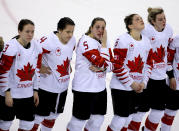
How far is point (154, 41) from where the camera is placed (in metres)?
3.74

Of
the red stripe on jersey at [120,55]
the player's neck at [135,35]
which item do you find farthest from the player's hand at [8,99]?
the player's neck at [135,35]

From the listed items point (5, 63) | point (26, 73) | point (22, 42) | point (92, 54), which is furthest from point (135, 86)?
point (5, 63)

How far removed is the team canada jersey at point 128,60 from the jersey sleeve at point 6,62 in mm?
1019

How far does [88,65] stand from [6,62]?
0.78m

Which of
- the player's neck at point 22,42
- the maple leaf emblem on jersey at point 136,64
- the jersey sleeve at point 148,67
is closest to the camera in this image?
the player's neck at point 22,42

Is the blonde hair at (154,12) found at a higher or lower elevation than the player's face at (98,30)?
higher

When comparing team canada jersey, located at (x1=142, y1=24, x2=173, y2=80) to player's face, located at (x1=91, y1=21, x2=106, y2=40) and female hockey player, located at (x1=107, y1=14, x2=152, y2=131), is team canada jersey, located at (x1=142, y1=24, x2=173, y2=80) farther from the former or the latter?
player's face, located at (x1=91, y1=21, x2=106, y2=40)

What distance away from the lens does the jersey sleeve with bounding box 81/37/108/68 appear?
3.22 m

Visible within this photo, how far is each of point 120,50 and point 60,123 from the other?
58.3 inches

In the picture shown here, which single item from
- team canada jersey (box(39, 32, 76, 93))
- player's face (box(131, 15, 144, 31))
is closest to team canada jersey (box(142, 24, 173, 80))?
player's face (box(131, 15, 144, 31))

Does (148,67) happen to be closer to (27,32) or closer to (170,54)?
(170,54)

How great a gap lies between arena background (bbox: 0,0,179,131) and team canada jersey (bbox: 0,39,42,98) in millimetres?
2680

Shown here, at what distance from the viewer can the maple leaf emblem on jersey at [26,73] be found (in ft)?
10.4

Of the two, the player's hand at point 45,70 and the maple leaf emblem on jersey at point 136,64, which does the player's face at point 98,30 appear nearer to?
the maple leaf emblem on jersey at point 136,64
